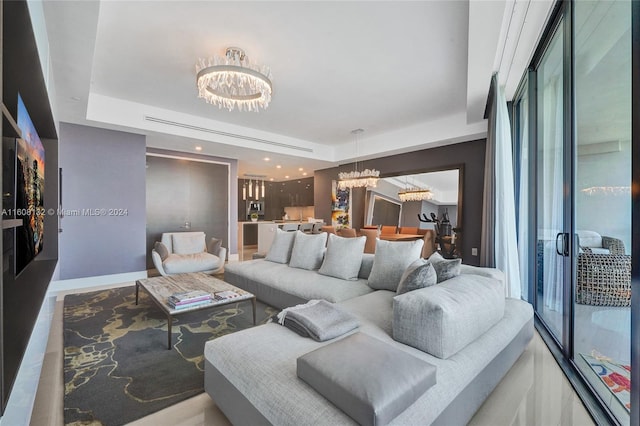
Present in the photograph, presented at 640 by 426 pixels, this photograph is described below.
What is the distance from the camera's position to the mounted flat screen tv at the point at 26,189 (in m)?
1.88

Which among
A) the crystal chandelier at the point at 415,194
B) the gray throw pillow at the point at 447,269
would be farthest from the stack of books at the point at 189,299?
the crystal chandelier at the point at 415,194

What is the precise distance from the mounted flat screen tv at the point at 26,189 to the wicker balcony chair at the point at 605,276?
143 inches

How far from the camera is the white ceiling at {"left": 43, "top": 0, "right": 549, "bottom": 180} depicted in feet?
8.03

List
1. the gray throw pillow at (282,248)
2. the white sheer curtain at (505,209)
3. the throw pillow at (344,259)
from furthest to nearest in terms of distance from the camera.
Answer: the gray throw pillow at (282,248) < the throw pillow at (344,259) < the white sheer curtain at (505,209)

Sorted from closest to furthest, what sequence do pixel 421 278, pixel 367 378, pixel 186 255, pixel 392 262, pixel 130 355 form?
pixel 367 378, pixel 421 278, pixel 130 355, pixel 392 262, pixel 186 255

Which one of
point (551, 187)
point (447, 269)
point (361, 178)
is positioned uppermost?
point (361, 178)

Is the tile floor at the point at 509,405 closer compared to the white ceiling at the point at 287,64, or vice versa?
the tile floor at the point at 509,405

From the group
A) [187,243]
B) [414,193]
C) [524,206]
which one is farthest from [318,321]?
[414,193]

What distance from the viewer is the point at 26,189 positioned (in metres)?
2.08

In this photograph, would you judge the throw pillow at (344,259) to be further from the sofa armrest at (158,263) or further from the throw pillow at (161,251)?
the throw pillow at (161,251)

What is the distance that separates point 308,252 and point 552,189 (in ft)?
8.82

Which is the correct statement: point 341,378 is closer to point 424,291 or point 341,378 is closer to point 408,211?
point 424,291

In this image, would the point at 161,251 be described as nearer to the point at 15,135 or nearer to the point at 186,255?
the point at 186,255

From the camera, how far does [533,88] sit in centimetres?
310
